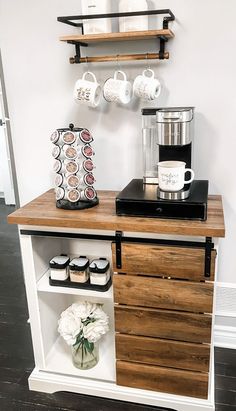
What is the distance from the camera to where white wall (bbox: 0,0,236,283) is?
1596mm

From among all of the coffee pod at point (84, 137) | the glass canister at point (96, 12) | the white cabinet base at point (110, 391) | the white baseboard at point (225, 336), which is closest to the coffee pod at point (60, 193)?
the coffee pod at point (84, 137)

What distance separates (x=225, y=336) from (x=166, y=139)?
1147 mm

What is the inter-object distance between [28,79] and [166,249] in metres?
1.06

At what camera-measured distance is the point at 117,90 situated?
5.16 feet

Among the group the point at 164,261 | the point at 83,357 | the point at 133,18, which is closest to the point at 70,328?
the point at 83,357

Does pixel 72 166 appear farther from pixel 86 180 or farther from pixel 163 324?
pixel 163 324

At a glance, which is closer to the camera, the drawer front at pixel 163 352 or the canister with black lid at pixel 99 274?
the drawer front at pixel 163 352

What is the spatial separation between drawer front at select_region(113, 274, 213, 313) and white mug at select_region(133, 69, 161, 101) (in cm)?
74

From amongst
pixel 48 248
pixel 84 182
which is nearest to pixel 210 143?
pixel 84 182

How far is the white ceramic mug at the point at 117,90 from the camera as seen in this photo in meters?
1.58

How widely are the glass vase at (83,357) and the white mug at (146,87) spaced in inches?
45.3

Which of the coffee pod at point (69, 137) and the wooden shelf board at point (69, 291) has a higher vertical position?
→ the coffee pod at point (69, 137)

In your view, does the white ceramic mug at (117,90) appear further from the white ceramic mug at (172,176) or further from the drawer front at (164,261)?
the drawer front at (164,261)

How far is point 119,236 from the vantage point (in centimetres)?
145
